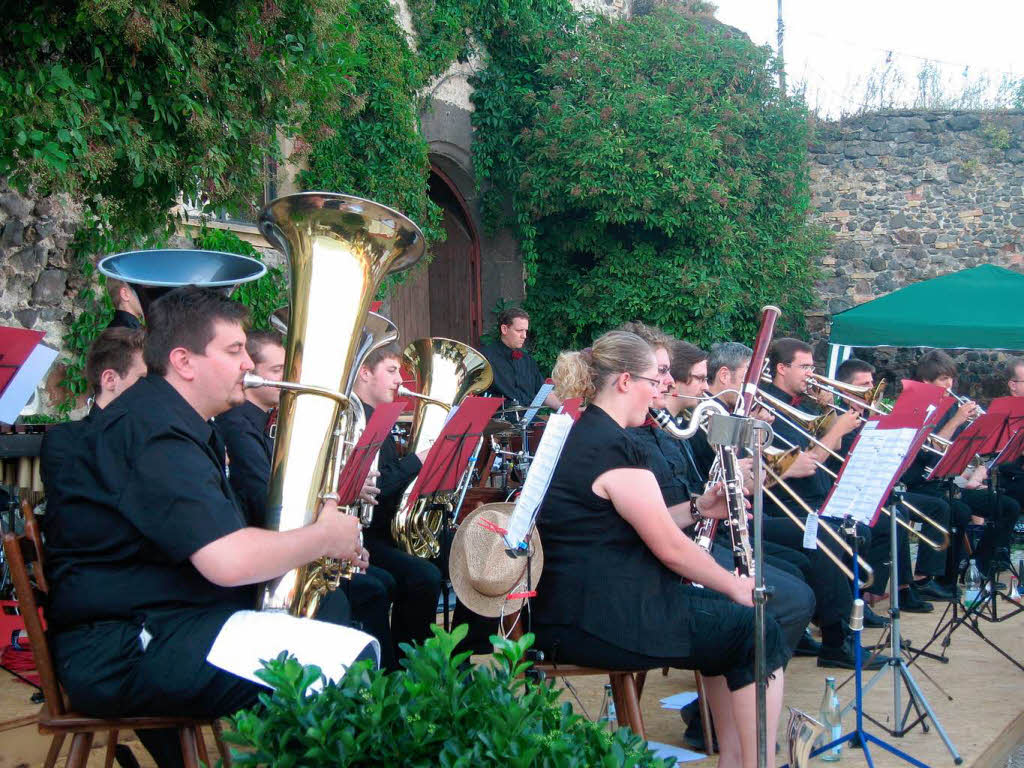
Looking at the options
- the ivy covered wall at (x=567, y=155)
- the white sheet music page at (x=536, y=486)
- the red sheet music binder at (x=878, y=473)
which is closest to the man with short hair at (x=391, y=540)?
the white sheet music page at (x=536, y=486)

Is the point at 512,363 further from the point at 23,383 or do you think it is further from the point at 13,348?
the point at 13,348

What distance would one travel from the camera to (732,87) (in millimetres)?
11297

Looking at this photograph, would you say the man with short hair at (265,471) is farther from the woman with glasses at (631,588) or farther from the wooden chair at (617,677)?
the woman with glasses at (631,588)

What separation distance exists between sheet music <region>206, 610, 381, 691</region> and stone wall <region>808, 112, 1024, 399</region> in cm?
1181

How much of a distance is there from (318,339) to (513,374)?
557cm

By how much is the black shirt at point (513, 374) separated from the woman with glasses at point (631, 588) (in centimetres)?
472

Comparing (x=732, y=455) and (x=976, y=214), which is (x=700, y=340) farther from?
(x=732, y=455)

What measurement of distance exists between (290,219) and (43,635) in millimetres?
1270

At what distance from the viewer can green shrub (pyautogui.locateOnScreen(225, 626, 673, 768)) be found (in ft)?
5.57

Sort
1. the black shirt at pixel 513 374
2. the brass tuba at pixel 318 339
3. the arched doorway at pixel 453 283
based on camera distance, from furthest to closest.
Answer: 1. the arched doorway at pixel 453 283
2. the black shirt at pixel 513 374
3. the brass tuba at pixel 318 339

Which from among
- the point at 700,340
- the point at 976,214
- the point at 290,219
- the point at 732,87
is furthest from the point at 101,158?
the point at 976,214

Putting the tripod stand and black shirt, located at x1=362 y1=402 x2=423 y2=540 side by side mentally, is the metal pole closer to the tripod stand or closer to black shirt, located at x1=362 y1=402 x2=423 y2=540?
the tripod stand

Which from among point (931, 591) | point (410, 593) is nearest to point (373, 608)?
point (410, 593)

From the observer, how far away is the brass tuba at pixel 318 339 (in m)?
2.65
